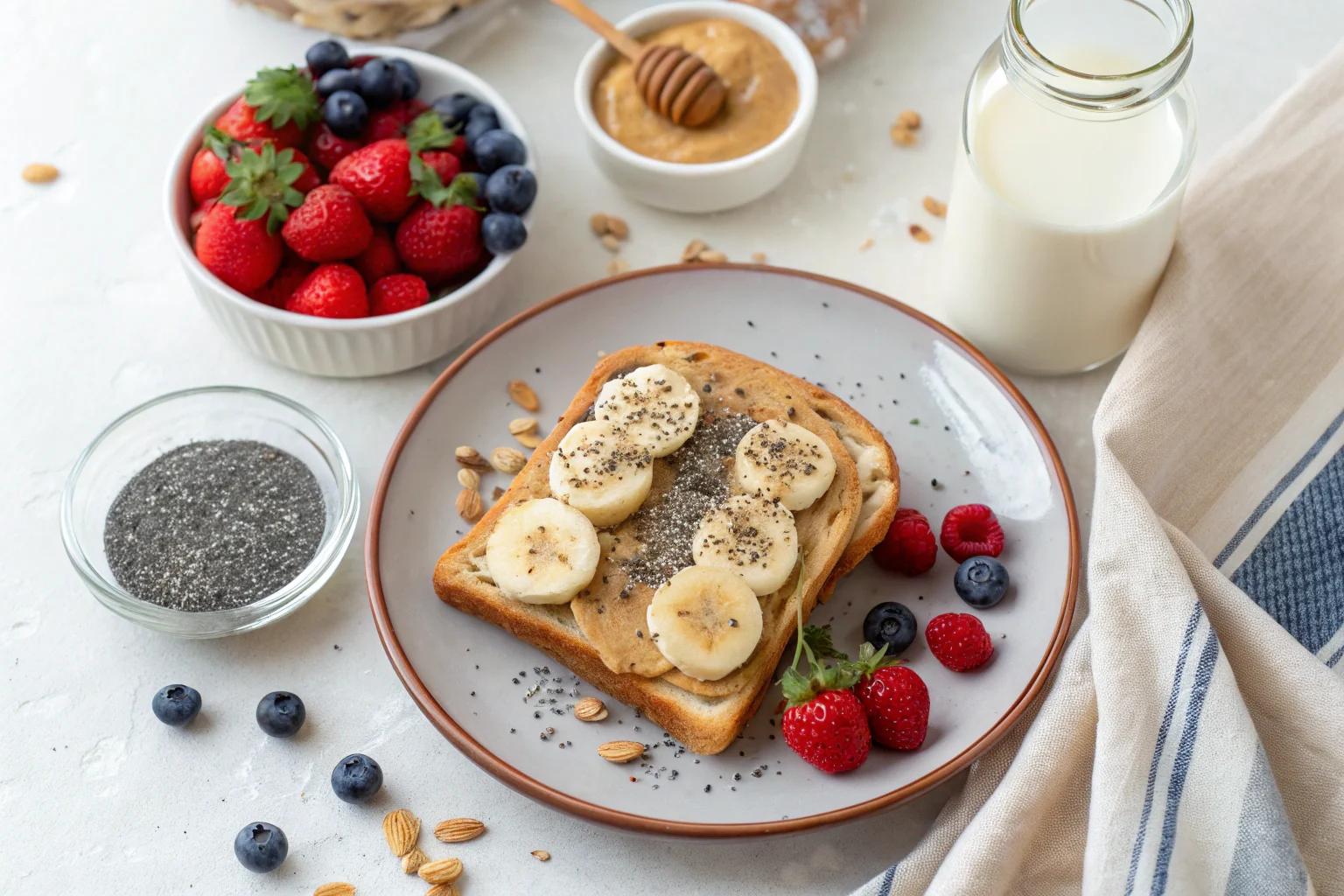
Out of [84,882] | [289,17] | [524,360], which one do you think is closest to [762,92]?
[524,360]

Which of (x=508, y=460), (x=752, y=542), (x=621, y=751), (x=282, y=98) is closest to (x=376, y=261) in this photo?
(x=282, y=98)

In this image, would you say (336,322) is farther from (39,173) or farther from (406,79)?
(39,173)

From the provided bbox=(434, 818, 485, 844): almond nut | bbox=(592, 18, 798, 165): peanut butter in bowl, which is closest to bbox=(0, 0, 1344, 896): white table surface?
bbox=(434, 818, 485, 844): almond nut

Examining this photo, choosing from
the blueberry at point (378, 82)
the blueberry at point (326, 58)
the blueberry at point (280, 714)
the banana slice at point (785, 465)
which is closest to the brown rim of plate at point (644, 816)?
the blueberry at point (280, 714)

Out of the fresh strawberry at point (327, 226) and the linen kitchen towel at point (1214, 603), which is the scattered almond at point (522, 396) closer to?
the fresh strawberry at point (327, 226)

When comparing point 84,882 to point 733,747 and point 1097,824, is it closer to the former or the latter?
point 733,747
